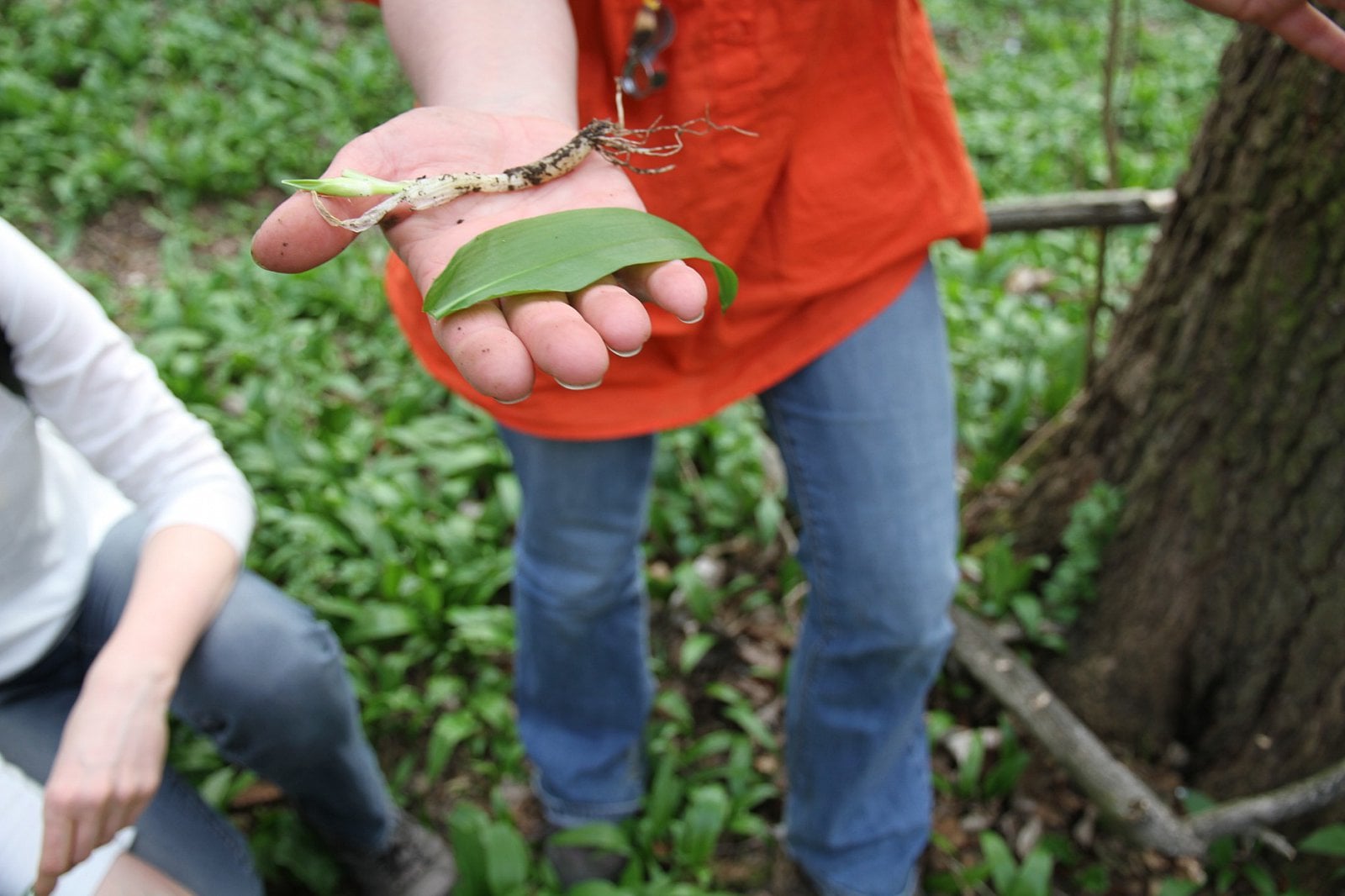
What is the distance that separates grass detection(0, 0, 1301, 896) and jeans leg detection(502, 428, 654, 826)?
0.50 feet

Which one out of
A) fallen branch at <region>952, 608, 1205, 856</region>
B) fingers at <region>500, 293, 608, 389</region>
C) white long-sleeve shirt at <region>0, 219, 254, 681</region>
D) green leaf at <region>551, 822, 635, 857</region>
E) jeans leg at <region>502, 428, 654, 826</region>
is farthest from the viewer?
green leaf at <region>551, 822, 635, 857</region>

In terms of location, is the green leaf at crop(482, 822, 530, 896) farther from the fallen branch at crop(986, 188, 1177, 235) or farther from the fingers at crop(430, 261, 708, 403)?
the fallen branch at crop(986, 188, 1177, 235)

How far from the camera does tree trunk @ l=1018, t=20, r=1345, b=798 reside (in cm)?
173

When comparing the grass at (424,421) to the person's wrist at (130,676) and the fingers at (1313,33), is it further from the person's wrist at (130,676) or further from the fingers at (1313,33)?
the fingers at (1313,33)

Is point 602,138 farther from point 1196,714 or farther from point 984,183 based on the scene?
point 984,183

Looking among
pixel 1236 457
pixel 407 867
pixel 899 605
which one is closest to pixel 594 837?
pixel 407 867

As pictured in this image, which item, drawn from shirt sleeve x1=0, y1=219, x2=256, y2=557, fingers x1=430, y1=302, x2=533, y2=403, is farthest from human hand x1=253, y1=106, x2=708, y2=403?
shirt sleeve x1=0, y1=219, x2=256, y2=557

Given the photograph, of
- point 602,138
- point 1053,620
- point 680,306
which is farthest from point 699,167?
point 1053,620

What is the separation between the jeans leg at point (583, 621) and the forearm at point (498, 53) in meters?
0.55

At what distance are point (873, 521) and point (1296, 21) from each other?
0.86m

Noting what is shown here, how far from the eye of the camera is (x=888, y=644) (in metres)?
1.62

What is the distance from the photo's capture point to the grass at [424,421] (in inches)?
89.2

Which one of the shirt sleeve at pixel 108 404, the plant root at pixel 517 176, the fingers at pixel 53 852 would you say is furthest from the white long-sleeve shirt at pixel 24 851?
the plant root at pixel 517 176

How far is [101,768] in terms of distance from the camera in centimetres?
137
